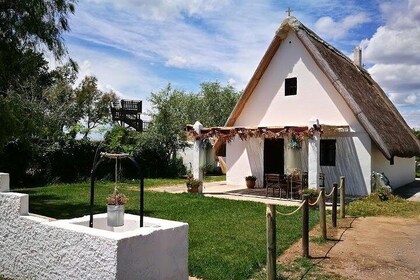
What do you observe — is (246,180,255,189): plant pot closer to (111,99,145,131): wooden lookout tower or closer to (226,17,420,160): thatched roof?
(226,17,420,160): thatched roof

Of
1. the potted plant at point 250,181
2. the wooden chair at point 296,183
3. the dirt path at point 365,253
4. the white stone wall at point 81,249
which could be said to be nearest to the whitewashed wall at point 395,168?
the wooden chair at point 296,183

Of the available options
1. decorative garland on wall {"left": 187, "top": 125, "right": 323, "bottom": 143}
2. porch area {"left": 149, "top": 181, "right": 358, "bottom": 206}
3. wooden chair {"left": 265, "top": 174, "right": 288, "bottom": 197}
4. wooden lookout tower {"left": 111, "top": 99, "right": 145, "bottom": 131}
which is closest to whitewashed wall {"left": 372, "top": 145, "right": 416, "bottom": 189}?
porch area {"left": 149, "top": 181, "right": 358, "bottom": 206}

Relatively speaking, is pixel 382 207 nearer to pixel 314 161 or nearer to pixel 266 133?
pixel 314 161

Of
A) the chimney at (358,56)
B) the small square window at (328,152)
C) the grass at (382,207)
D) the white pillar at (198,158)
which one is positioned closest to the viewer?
the grass at (382,207)

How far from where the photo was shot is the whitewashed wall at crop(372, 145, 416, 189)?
14523 millimetres

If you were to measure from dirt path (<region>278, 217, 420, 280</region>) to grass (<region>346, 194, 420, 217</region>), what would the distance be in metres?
1.34

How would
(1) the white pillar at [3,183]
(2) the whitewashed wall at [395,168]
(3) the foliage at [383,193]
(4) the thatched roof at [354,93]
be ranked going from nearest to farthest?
(1) the white pillar at [3,183], (3) the foliage at [383,193], (4) the thatched roof at [354,93], (2) the whitewashed wall at [395,168]

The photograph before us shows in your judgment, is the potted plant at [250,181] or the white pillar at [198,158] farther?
the potted plant at [250,181]

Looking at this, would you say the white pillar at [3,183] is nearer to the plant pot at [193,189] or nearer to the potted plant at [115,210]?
the potted plant at [115,210]

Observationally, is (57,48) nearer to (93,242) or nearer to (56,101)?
(93,242)

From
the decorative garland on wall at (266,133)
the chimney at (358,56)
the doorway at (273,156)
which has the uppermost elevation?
the chimney at (358,56)

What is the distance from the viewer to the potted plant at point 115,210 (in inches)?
203

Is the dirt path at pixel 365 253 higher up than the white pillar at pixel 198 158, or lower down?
lower down

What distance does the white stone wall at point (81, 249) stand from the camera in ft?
13.9
